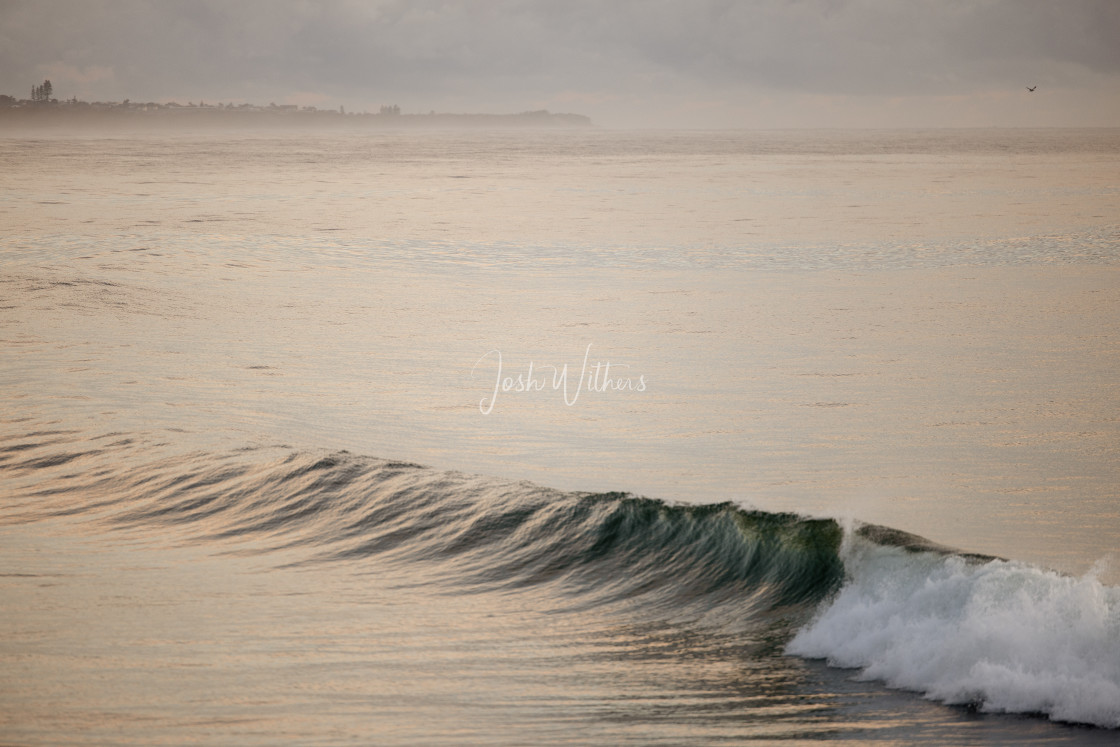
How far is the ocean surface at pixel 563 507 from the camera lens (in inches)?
275

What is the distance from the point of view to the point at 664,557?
9992mm

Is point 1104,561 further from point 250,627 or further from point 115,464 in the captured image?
point 115,464

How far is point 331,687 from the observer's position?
23.1ft

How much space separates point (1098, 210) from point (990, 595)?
136ft

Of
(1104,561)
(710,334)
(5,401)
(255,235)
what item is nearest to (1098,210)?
(710,334)
